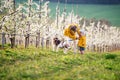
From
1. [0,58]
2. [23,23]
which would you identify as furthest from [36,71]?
[23,23]

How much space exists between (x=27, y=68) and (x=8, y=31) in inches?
500

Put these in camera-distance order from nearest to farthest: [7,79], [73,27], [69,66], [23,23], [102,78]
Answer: [7,79] → [102,78] → [69,66] → [73,27] → [23,23]

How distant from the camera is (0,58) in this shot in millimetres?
15594

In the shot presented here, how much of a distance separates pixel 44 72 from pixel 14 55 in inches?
199

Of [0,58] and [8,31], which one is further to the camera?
[8,31]

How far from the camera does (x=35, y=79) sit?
11.3m

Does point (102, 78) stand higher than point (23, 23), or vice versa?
point (23, 23)

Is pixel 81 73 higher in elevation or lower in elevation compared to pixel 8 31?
lower

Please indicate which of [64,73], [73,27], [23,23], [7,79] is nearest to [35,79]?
[7,79]

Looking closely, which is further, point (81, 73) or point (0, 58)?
point (0, 58)

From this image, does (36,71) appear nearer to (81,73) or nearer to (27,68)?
(27,68)

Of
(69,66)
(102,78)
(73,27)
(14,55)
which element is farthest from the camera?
(73,27)

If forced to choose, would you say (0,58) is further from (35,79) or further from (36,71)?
(35,79)

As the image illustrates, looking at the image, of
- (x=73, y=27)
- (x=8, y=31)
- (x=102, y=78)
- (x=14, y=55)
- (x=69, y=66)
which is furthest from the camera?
(x=8, y=31)
